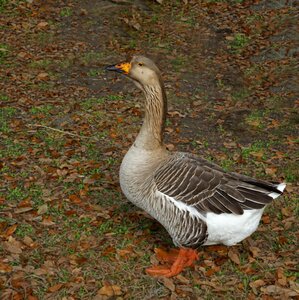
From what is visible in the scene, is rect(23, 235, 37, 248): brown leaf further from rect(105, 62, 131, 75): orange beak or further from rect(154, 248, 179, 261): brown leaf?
rect(105, 62, 131, 75): orange beak

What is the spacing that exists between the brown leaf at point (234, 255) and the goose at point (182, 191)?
14.9 inches

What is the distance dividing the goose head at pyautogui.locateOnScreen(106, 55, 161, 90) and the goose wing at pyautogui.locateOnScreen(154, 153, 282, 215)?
0.86m

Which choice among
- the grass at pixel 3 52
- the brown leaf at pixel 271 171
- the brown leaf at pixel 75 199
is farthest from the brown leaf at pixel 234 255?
the grass at pixel 3 52

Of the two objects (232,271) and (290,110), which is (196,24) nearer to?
(290,110)

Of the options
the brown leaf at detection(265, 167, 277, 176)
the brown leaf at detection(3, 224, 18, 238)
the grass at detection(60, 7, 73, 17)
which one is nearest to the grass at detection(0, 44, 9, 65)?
the grass at detection(60, 7, 73, 17)

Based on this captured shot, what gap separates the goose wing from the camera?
4469 millimetres

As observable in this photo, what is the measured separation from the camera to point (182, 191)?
458cm

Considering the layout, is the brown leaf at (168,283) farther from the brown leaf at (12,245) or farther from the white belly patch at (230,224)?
the brown leaf at (12,245)

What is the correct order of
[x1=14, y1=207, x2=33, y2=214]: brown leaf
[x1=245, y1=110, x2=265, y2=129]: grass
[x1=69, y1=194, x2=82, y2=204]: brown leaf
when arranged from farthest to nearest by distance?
[x1=245, y1=110, x2=265, y2=129]: grass → [x1=69, y1=194, x2=82, y2=204]: brown leaf → [x1=14, y1=207, x2=33, y2=214]: brown leaf

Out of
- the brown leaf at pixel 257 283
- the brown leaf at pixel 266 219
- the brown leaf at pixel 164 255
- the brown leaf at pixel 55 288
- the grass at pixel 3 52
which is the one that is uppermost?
the brown leaf at pixel 266 219

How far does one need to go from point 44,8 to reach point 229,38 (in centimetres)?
450

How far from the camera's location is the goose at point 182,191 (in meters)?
4.49

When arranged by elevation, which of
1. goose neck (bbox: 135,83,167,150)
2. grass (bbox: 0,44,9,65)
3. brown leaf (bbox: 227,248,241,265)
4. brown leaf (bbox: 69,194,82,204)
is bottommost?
grass (bbox: 0,44,9,65)

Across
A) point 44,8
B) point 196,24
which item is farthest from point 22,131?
point 196,24
